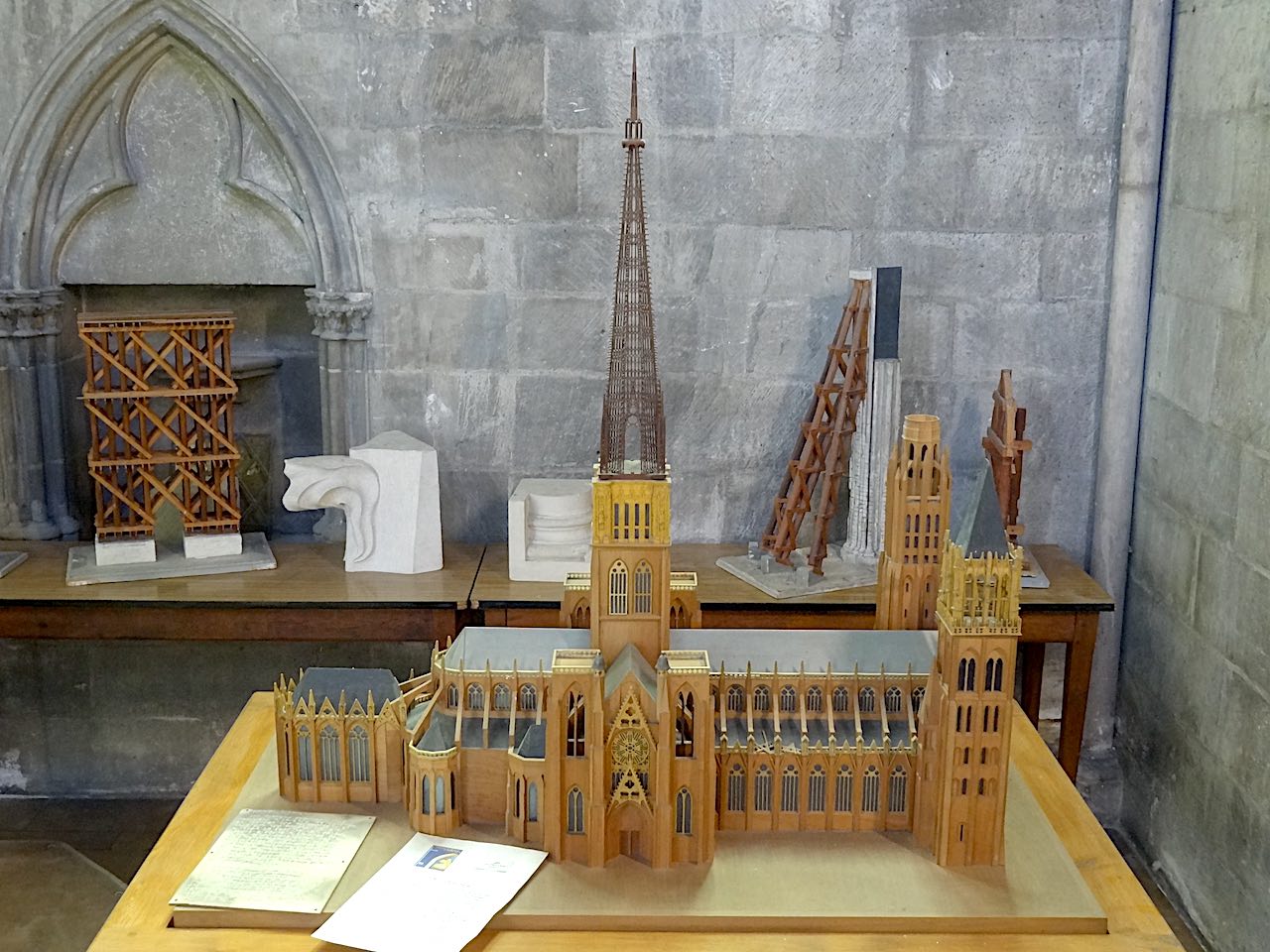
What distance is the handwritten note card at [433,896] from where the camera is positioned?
121 inches

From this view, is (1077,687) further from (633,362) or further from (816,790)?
(633,362)

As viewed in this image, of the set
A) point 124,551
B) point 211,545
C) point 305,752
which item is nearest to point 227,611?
point 211,545

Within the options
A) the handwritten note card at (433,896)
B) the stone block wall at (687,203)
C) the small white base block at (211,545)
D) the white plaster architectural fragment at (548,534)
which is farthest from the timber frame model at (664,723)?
the small white base block at (211,545)

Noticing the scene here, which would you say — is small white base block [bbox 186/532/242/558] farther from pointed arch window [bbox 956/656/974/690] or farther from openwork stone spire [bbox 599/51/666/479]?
pointed arch window [bbox 956/656/974/690]

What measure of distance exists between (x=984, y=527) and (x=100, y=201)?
383 centimetres

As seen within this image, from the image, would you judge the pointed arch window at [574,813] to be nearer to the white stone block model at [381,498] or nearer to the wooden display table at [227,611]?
the wooden display table at [227,611]

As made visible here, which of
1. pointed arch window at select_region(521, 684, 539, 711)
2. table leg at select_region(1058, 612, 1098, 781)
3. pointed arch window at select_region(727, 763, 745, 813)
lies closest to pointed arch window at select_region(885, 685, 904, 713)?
pointed arch window at select_region(727, 763, 745, 813)

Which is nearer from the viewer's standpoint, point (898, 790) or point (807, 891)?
point (807, 891)

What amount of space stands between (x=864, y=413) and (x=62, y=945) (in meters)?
3.44

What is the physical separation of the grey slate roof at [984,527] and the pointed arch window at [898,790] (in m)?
0.62

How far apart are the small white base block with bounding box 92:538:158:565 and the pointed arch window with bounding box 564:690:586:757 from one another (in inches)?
95.7

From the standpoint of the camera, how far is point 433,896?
3219mm

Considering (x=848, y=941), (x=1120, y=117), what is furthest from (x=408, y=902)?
(x=1120, y=117)

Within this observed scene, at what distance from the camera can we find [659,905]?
10.6ft
